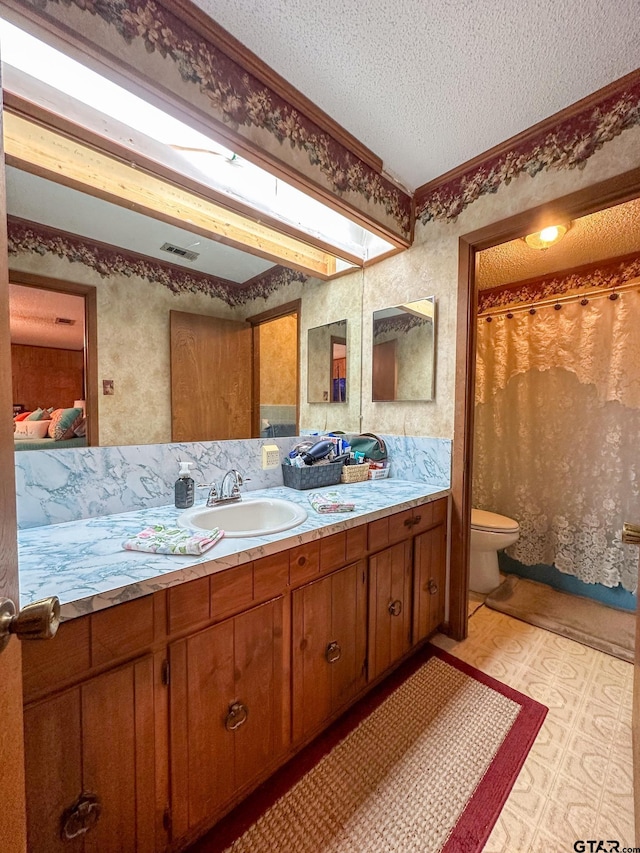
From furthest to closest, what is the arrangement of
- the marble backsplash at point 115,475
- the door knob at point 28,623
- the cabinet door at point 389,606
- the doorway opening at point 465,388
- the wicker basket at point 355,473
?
the wicker basket at point 355,473 < the doorway opening at point 465,388 < the cabinet door at point 389,606 < the marble backsplash at point 115,475 < the door knob at point 28,623

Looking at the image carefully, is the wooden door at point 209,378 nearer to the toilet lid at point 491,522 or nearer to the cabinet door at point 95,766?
the cabinet door at point 95,766

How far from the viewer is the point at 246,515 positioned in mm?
1380

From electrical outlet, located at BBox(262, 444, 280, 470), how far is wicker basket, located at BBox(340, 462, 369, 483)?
361mm

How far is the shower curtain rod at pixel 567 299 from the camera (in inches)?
82.3

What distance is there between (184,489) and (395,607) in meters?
1.01

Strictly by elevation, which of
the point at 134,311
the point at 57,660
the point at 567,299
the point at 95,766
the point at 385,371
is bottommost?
the point at 95,766

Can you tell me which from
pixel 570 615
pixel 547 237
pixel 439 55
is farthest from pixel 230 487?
pixel 570 615

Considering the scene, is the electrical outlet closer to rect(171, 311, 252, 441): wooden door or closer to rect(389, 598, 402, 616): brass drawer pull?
rect(171, 311, 252, 441): wooden door

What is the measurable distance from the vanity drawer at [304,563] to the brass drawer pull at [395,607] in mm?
528

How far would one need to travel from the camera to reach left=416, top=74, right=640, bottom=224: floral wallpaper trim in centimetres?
122

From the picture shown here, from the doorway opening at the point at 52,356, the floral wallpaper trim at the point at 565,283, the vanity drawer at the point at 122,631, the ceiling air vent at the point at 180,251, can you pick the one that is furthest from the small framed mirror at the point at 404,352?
the vanity drawer at the point at 122,631

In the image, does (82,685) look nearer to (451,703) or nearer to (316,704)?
(316,704)

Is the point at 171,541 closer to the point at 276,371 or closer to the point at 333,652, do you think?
the point at 333,652

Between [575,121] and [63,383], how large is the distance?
6.84 feet
